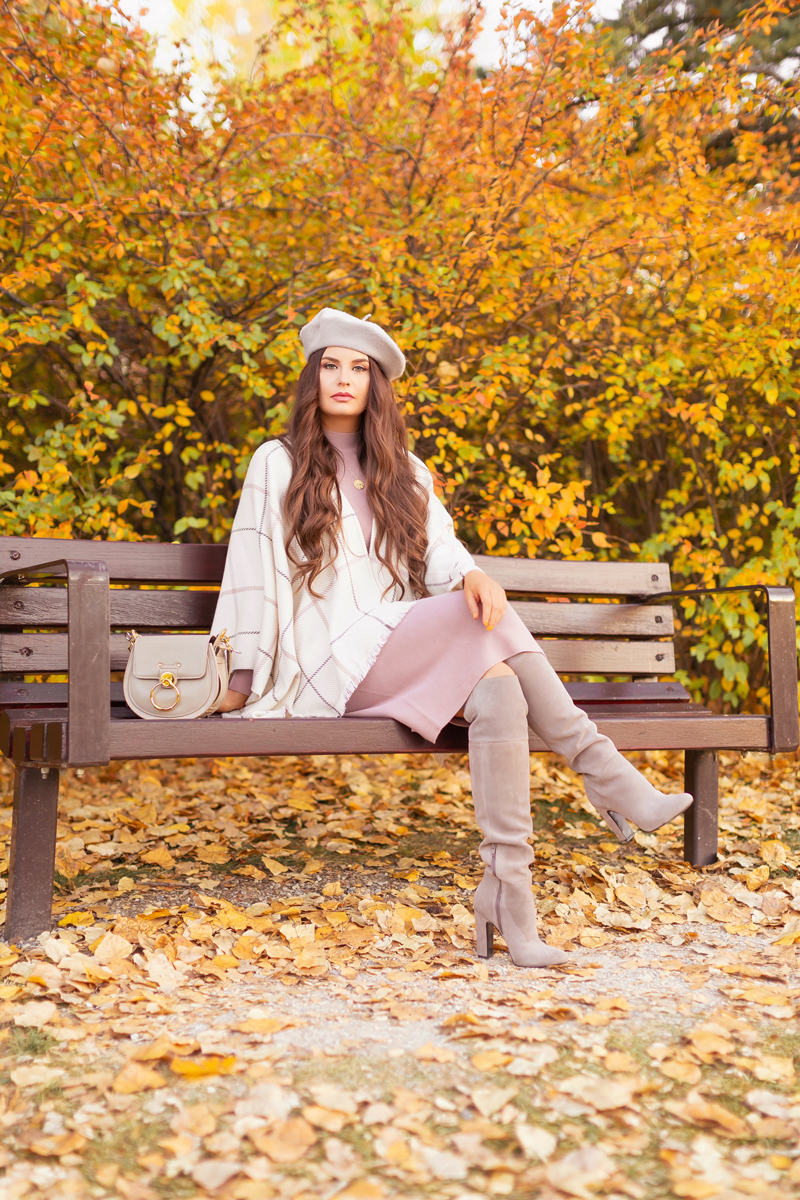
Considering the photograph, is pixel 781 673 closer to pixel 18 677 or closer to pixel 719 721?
pixel 719 721

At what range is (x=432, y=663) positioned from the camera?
8.72 ft

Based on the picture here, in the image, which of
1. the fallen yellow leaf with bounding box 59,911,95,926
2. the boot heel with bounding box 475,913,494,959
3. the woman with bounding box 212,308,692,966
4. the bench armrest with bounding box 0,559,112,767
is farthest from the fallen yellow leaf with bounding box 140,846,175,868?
the boot heel with bounding box 475,913,494,959

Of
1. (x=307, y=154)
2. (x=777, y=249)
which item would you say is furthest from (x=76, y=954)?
(x=777, y=249)

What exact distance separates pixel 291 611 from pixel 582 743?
0.92 m

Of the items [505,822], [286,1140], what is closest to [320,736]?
[505,822]

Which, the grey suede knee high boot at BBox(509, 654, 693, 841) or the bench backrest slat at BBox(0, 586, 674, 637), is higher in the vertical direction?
the bench backrest slat at BBox(0, 586, 674, 637)

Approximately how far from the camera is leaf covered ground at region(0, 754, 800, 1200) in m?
1.51

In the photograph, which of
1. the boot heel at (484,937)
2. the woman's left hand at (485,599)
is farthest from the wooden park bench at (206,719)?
the boot heel at (484,937)

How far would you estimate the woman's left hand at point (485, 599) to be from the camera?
8.36 ft

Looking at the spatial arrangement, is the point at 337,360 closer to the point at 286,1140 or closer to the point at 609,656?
the point at 609,656

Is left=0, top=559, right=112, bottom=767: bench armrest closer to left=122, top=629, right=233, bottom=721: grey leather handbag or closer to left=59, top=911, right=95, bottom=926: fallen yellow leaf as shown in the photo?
left=122, top=629, right=233, bottom=721: grey leather handbag

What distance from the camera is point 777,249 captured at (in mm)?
4574

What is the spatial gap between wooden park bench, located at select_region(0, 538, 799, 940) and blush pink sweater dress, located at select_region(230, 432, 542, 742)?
0.34 feet

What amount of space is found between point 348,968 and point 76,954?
2.10 feet
